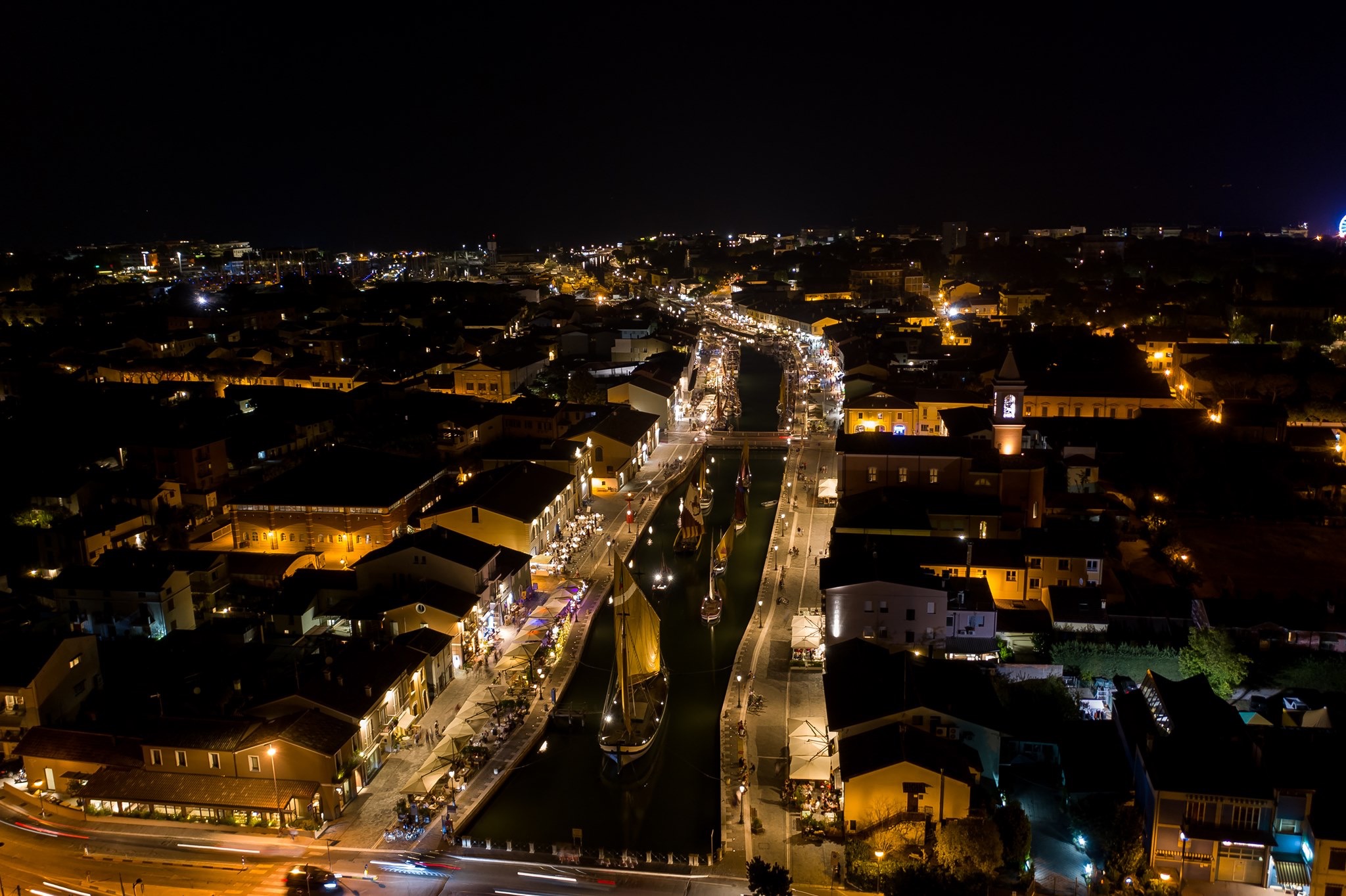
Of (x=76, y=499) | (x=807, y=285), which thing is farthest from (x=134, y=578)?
(x=807, y=285)

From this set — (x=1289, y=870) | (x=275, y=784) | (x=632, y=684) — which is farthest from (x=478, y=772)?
(x=1289, y=870)

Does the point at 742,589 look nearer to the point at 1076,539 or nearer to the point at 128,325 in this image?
the point at 1076,539

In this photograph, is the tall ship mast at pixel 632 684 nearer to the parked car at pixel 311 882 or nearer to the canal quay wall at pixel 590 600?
the canal quay wall at pixel 590 600

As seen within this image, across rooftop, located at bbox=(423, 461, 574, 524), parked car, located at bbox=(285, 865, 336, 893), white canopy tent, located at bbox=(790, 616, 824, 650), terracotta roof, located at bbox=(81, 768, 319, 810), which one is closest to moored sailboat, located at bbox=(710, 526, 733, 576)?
white canopy tent, located at bbox=(790, 616, 824, 650)

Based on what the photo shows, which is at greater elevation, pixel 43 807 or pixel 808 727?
pixel 808 727

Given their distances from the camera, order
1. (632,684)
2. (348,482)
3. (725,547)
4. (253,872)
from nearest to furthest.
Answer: (253,872) < (632,684) < (725,547) < (348,482)

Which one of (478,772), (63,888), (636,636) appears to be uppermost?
(636,636)

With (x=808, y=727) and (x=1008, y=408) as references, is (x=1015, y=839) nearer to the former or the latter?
(x=808, y=727)

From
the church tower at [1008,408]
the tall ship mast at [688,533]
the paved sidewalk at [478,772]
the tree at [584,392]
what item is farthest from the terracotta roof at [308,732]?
the tree at [584,392]

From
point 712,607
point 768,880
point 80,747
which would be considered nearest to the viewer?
point 768,880
